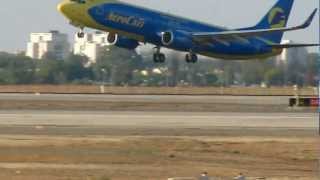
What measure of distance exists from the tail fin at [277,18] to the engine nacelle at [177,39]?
35.2 feet

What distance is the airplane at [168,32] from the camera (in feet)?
212

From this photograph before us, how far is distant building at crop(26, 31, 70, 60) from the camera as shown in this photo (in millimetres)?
122188

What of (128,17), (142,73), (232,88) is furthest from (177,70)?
(128,17)

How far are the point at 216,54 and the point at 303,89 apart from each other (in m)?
14.2

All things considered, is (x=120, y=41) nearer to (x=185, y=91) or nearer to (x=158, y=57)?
(x=158, y=57)

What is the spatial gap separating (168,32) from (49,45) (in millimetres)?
67334

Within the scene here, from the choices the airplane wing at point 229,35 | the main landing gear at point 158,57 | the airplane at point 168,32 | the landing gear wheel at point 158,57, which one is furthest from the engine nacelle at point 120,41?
the airplane wing at point 229,35

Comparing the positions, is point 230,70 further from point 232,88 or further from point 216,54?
point 216,54

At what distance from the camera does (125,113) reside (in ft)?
156

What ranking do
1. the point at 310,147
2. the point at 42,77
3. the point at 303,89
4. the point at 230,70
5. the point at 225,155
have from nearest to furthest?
1. the point at 225,155
2. the point at 310,147
3. the point at 303,89
4. the point at 230,70
5. the point at 42,77

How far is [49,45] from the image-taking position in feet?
438

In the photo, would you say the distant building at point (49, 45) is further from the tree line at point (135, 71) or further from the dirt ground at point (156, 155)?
the dirt ground at point (156, 155)

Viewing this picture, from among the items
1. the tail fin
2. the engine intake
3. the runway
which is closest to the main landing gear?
the engine intake

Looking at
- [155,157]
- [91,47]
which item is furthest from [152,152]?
[91,47]
